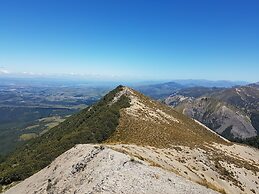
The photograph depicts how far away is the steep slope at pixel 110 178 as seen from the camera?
26938 mm

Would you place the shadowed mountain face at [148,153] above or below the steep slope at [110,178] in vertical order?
below

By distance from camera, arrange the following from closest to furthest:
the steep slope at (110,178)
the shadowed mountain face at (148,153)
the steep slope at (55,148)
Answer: the steep slope at (110,178) < the shadowed mountain face at (148,153) < the steep slope at (55,148)

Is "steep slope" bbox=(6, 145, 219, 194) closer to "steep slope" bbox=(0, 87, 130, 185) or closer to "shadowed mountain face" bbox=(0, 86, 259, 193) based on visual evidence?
"shadowed mountain face" bbox=(0, 86, 259, 193)

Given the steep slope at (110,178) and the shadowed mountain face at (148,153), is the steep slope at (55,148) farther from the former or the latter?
the steep slope at (110,178)

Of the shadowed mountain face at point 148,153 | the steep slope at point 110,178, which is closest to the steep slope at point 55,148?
the shadowed mountain face at point 148,153

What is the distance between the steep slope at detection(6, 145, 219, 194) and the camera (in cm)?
2694

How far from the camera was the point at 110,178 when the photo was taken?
28047mm

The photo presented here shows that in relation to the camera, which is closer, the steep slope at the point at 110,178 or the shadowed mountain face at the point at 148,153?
the steep slope at the point at 110,178

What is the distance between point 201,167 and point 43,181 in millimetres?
29160

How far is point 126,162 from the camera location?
106ft

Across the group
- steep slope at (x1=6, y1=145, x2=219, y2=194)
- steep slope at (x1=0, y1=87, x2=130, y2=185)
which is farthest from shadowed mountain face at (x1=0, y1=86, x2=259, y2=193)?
steep slope at (x1=6, y1=145, x2=219, y2=194)

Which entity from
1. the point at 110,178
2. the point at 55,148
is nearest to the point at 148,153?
the point at 110,178

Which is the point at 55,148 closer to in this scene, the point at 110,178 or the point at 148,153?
the point at 148,153

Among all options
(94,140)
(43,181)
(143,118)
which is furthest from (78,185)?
(143,118)
